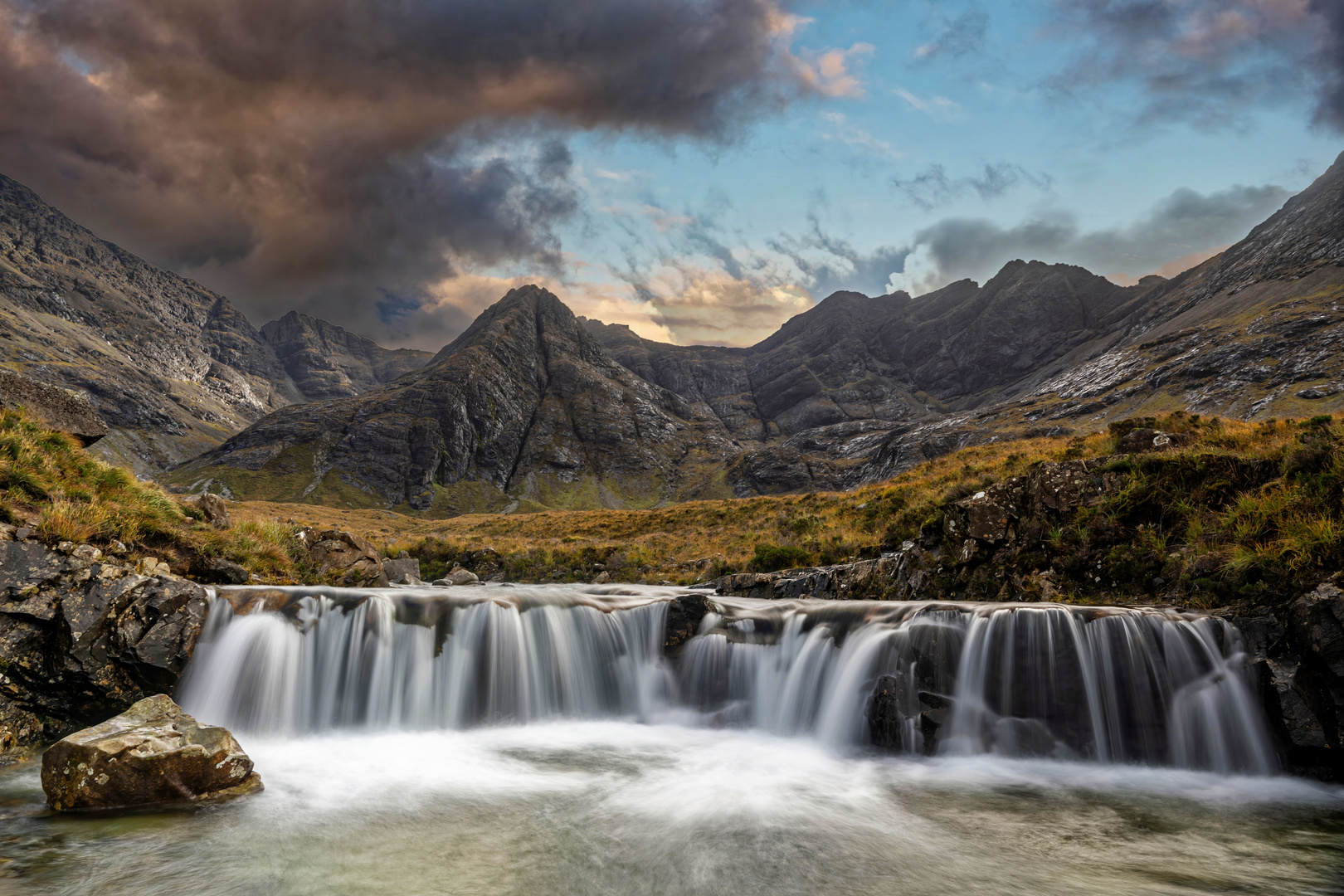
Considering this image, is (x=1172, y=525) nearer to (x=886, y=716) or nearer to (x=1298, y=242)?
(x=886, y=716)

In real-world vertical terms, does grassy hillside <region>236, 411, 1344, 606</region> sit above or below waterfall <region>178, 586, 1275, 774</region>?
above

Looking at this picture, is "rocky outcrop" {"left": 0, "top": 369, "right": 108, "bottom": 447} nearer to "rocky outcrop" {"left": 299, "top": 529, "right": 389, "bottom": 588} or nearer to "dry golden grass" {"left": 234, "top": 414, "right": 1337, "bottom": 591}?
"rocky outcrop" {"left": 299, "top": 529, "right": 389, "bottom": 588}

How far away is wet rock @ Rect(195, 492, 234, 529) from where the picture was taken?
16672 mm

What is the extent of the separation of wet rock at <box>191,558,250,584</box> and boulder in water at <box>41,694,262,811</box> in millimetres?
6750

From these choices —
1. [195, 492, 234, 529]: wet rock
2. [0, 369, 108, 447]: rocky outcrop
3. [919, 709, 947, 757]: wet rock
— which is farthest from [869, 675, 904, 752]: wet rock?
[0, 369, 108, 447]: rocky outcrop

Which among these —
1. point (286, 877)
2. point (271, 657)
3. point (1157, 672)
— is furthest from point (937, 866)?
point (271, 657)

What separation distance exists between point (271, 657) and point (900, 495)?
23.9 meters

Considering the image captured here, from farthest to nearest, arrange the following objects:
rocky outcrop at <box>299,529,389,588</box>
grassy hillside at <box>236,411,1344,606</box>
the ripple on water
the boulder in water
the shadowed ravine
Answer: rocky outcrop at <box>299,529,389,588</box>, grassy hillside at <box>236,411,1344,606</box>, the boulder in water, the shadowed ravine, the ripple on water

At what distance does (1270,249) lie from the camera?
178 m

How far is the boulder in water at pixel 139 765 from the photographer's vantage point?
286 inches

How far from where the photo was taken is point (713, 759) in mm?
11070

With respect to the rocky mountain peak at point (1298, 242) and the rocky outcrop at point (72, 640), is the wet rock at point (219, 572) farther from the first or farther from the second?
the rocky mountain peak at point (1298, 242)

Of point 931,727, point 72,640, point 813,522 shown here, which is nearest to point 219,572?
point 72,640

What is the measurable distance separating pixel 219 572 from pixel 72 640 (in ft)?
16.3
